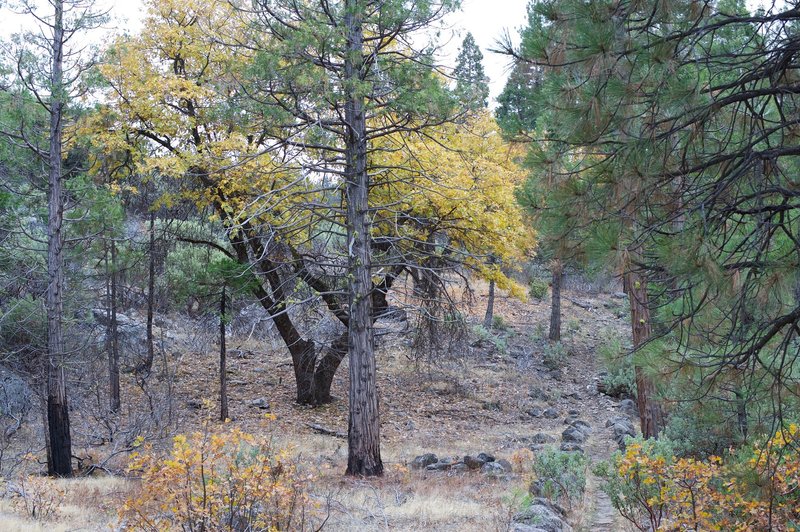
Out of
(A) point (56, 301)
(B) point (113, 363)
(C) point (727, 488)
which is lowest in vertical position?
(C) point (727, 488)

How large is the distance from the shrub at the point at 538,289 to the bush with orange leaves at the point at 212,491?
29308mm

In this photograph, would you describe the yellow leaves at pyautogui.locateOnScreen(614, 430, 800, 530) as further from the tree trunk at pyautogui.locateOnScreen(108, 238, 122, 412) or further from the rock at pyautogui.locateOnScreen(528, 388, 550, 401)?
the rock at pyautogui.locateOnScreen(528, 388, 550, 401)

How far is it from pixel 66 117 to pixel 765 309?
10.7m

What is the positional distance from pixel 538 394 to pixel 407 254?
11803mm

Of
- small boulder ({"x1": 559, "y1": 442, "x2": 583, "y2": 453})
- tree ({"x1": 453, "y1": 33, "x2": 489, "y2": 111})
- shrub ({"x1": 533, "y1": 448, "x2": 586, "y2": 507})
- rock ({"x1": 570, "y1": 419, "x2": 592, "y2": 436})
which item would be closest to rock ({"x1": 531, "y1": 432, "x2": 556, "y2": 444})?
rock ({"x1": 570, "y1": 419, "x2": 592, "y2": 436})

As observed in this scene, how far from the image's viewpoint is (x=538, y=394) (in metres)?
21.6

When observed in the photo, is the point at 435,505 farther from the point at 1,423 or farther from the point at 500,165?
the point at 1,423

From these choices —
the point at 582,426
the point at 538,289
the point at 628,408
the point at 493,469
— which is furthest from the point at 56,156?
the point at 538,289

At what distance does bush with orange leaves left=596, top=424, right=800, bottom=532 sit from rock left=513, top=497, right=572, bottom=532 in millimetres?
615

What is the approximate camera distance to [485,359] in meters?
25.0

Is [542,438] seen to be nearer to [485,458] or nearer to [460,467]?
[485,458]

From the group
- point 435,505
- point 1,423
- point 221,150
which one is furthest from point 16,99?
point 435,505

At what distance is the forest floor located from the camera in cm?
771

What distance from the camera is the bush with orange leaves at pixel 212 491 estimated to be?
195 inches
